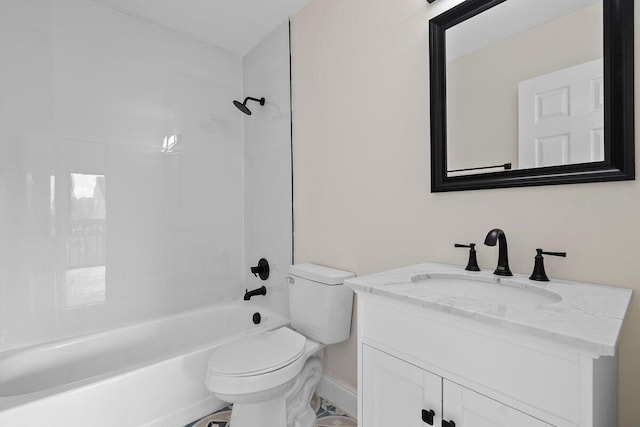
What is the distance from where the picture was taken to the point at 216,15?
82.6 inches

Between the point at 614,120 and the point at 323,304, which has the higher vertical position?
the point at 614,120

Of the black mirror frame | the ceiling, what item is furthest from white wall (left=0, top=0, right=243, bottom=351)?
the black mirror frame

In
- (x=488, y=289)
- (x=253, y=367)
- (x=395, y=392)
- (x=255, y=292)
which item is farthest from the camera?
(x=255, y=292)

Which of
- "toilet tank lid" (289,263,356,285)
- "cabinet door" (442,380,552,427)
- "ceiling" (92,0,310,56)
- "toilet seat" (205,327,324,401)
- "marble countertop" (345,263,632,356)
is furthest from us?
"ceiling" (92,0,310,56)

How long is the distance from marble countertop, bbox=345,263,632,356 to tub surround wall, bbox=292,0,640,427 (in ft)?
0.43

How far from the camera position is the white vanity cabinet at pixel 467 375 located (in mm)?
639

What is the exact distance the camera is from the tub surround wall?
3.09 feet

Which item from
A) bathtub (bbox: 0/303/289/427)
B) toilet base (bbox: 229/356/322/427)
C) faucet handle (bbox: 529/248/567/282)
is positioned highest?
faucet handle (bbox: 529/248/567/282)

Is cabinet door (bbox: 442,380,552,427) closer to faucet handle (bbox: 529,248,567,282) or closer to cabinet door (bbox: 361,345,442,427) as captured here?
cabinet door (bbox: 361,345,442,427)

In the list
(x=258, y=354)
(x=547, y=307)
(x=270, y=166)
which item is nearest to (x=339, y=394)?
(x=258, y=354)

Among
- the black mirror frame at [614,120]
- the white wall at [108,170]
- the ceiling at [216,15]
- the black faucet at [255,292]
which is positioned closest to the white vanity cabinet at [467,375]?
the black mirror frame at [614,120]

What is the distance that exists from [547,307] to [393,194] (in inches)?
33.6

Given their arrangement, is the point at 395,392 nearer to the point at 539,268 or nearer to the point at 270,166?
the point at 539,268

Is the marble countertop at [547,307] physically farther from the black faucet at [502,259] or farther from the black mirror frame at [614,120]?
the black mirror frame at [614,120]
